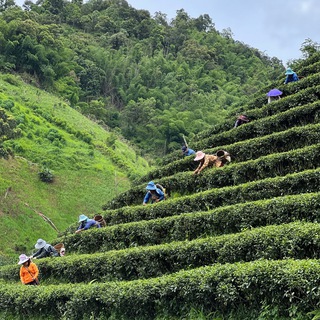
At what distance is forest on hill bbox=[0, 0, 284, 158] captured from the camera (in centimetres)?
5094

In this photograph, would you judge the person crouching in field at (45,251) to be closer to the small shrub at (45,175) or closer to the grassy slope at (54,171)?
the grassy slope at (54,171)

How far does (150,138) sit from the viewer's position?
169ft

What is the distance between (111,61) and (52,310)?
5998cm

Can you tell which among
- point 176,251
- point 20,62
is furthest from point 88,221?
point 20,62

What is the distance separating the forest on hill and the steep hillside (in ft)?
115

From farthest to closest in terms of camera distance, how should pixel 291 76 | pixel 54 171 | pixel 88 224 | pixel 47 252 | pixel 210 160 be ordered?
pixel 54 171 → pixel 291 76 → pixel 88 224 → pixel 47 252 → pixel 210 160

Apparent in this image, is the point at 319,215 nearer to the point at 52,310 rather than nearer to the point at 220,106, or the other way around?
the point at 52,310

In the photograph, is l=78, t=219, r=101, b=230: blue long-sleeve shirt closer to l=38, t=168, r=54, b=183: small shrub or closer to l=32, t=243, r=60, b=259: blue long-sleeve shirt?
l=32, t=243, r=60, b=259: blue long-sleeve shirt

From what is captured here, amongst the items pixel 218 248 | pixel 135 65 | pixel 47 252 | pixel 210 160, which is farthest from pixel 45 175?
pixel 135 65

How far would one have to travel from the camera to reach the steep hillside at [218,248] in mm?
6012

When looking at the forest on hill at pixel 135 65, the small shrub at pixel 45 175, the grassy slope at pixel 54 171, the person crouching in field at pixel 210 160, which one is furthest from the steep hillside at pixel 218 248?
the forest on hill at pixel 135 65

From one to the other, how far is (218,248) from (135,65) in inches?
2473

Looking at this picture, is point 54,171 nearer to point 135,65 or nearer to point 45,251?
point 45,251

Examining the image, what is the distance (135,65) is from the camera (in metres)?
68.6
